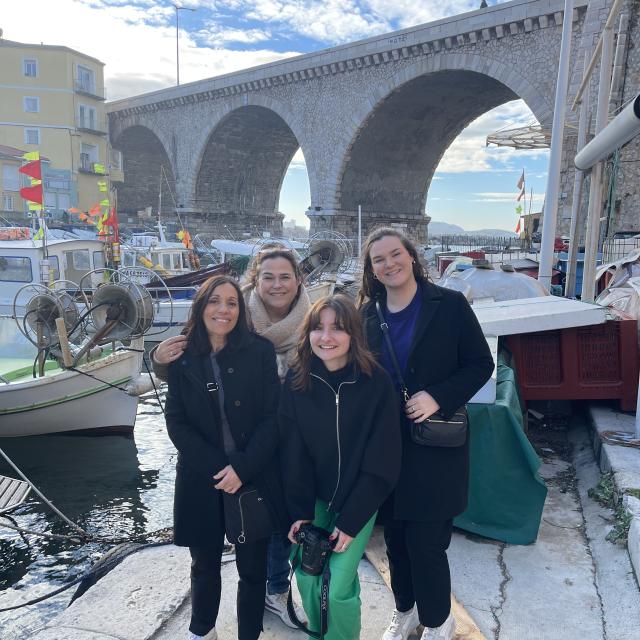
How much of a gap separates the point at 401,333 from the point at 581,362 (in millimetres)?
2978

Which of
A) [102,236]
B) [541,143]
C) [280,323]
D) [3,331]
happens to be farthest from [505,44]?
[280,323]

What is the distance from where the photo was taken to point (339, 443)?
2225 millimetres

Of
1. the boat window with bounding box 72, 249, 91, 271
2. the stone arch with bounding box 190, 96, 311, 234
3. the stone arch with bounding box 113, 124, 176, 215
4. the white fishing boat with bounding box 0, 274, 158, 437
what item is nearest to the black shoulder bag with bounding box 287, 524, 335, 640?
the white fishing boat with bounding box 0, 274, 158, 437

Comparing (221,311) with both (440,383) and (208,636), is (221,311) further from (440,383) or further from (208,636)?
(208,636)

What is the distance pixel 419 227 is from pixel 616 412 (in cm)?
2852

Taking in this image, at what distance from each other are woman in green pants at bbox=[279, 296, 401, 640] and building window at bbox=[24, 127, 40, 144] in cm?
4266

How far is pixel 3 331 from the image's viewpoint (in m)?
8.97

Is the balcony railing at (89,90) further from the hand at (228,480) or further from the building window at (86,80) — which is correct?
the hand at (228,480)

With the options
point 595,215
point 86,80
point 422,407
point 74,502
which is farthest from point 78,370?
point 86,80

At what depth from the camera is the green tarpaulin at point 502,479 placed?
321 cm

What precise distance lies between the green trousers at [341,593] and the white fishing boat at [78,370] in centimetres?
515

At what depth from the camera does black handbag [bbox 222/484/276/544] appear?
231 centimetres

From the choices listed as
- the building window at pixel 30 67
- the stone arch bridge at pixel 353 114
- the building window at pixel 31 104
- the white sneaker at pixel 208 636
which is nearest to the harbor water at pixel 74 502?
the white sneaker at pixel 208 636

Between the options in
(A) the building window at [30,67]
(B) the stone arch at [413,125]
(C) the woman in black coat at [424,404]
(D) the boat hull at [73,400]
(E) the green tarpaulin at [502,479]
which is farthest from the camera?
(A) the building window at [30,67]
